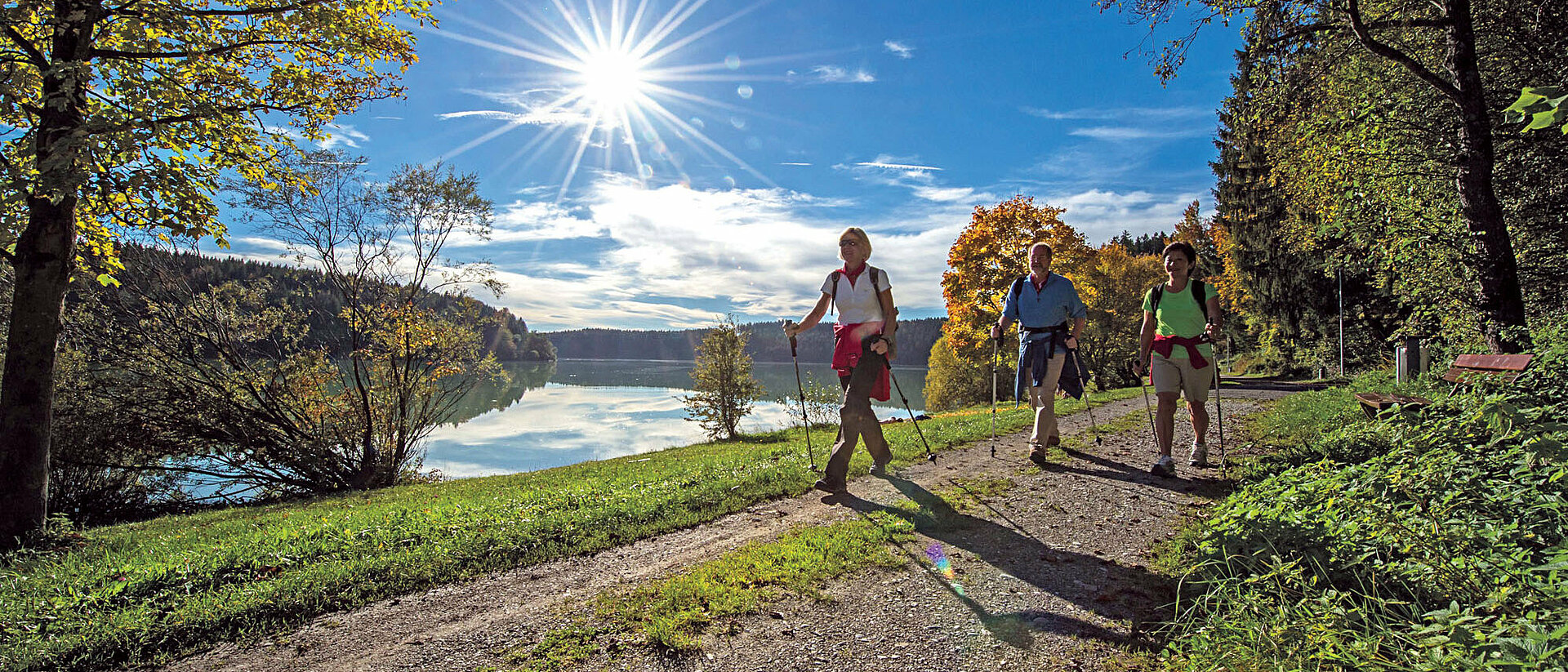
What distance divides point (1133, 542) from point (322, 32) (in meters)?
11.0

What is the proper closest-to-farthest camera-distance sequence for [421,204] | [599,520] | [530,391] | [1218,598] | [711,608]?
[1218,598] → [711,608] → [599,520] → [421,204] → [530,391]

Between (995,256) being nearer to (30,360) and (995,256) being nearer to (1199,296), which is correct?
(1199,296)

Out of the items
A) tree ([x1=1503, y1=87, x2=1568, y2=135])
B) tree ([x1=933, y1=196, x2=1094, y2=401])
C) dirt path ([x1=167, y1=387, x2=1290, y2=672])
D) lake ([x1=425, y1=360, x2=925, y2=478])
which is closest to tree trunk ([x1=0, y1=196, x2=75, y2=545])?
dirt path ([x1=167, y1=387, x2=1290, y2=672])

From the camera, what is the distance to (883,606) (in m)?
3.43

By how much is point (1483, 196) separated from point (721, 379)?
19.7 m

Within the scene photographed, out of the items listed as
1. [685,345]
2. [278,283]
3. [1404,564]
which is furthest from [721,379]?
[685,345]

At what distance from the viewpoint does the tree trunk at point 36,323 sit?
6848mm

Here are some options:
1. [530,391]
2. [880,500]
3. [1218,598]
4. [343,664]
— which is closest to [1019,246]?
[880,500]

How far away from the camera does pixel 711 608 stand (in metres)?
3.45

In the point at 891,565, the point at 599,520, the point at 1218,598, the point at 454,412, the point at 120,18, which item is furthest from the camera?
the point at 454,412

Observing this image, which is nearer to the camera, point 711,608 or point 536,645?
point 536,645

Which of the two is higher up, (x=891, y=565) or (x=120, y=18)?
(x=120, y=18)

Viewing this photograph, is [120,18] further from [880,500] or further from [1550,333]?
[1550,333]

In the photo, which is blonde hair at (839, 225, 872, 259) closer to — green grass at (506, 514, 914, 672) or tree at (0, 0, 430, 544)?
green grass at (506, 514, 914, 672)
